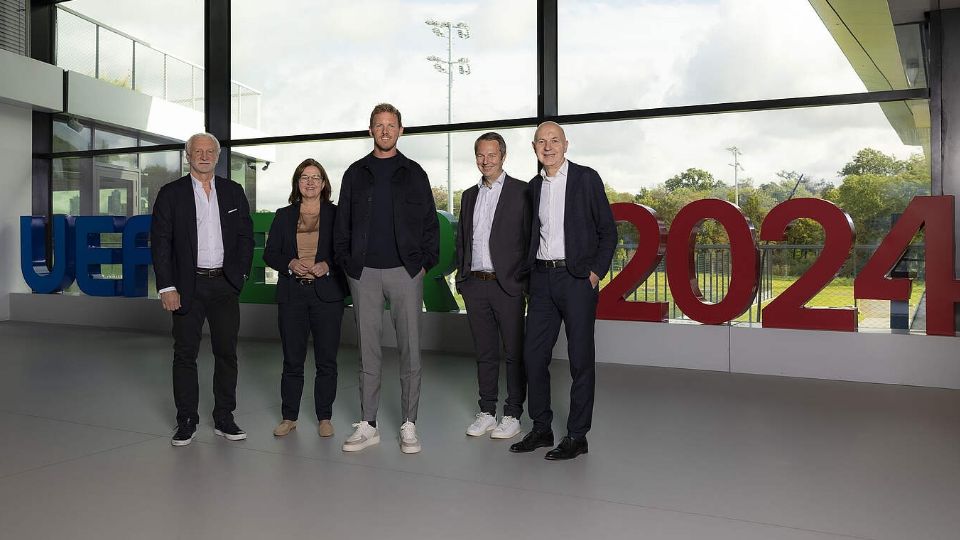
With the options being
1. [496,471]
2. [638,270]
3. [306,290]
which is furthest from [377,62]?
[496,471]

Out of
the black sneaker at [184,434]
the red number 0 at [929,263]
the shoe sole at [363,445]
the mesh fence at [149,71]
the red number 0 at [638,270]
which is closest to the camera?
the shoe sole at [363,445]

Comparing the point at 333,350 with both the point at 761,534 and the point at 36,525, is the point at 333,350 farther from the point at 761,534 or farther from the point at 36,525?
A: the point at 761,534

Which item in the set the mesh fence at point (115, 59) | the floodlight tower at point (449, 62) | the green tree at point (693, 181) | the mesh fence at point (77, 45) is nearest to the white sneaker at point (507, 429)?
the floodlight tower at point (449, 62)

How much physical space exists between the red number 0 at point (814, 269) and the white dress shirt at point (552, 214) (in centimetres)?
249

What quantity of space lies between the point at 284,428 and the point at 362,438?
49 cm

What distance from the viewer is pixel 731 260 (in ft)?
18.1

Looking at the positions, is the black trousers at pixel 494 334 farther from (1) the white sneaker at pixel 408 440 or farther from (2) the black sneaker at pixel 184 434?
(2) the black sneaker at pixel 184 434

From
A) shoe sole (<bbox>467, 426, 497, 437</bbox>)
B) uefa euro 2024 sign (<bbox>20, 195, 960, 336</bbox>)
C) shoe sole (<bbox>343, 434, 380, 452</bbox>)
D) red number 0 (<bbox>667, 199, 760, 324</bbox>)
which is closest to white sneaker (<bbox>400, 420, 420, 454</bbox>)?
shoe sole (<bbox>343, 434, 380, 452</bbox>)

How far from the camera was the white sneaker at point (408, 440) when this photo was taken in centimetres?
343

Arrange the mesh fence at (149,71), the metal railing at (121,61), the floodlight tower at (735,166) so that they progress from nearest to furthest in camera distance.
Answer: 1. the floodlight tower at (735,166)
2. the metal railing at (121,61)
3. the mesh fence at (149,71)

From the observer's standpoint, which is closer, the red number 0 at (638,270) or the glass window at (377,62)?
the red number 0 at (638,270)

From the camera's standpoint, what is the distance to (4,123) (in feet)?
29.5

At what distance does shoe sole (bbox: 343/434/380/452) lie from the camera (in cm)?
343

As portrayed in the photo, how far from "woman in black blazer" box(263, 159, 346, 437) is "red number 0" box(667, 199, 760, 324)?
9.57 feet
